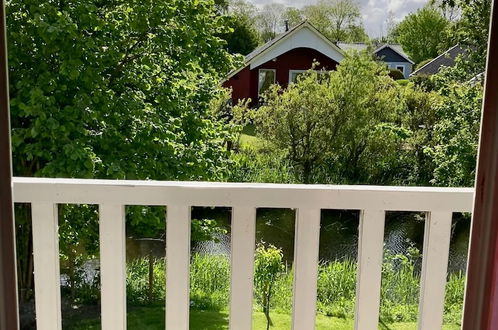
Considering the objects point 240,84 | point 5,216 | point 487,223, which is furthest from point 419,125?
point 5,216

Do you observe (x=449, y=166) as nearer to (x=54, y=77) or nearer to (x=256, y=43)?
(x=256, y=43)

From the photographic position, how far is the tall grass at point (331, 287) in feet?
8.65

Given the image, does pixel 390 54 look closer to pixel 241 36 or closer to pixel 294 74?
pixel 294 74

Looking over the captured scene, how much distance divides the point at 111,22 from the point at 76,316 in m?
2.04

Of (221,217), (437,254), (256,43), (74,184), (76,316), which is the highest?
(256,43)

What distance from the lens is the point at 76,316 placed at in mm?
2936

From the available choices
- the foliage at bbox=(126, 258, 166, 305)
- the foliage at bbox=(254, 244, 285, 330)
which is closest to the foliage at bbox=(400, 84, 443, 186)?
the foliage at bbox=(254, 244, 285, 330)

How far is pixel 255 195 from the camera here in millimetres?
1173

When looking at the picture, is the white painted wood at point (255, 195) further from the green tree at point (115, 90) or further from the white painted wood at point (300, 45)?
the green tree at point (115, 90)

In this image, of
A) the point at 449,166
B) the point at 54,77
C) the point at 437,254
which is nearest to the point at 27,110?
the point at 54,77

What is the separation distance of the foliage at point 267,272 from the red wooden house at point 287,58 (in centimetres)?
98

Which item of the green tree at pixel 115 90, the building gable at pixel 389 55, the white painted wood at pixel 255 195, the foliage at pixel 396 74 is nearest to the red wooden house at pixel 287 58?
the building gable at pixel 389 55

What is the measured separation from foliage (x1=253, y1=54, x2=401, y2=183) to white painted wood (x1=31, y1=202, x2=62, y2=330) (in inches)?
77.4

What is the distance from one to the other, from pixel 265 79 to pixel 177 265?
6.68 ft
